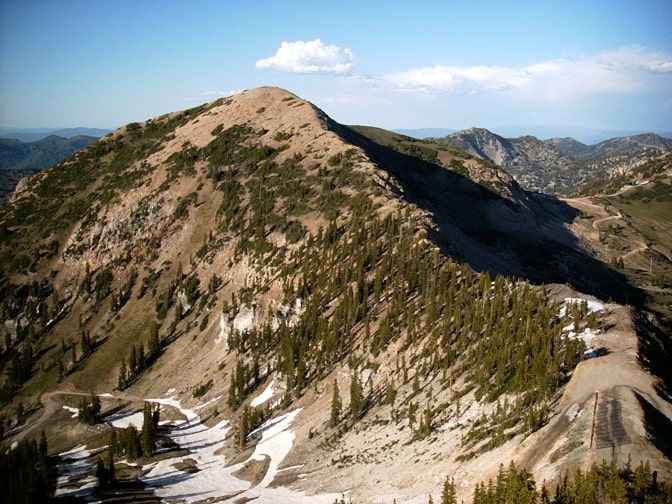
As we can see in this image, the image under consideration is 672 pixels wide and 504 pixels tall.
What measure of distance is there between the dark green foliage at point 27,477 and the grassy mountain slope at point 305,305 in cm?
1451

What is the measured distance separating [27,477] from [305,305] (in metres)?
46.9

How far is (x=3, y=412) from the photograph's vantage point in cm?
10150

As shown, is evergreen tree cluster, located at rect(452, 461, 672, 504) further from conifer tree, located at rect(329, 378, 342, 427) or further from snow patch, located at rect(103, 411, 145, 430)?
snow patch, located at rect(103, 411, 145, 430)

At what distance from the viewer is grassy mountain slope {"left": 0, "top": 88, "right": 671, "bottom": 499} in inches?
2007

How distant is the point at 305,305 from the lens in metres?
91.2

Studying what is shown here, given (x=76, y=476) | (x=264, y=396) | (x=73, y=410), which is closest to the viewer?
(x=76, y=476)

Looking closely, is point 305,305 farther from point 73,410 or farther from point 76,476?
point 73,410

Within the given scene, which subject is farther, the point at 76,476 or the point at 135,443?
the point at 135,443

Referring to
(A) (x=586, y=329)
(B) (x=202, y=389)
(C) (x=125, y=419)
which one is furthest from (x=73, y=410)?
(A) (x=586, y=329)

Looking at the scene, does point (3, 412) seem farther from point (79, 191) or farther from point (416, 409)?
point (416, 409)

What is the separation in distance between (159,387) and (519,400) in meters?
71.7

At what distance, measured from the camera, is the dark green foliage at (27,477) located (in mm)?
56438

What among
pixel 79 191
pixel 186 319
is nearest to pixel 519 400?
pixel 186 319

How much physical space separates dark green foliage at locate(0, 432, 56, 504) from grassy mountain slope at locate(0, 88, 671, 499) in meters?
14.5
